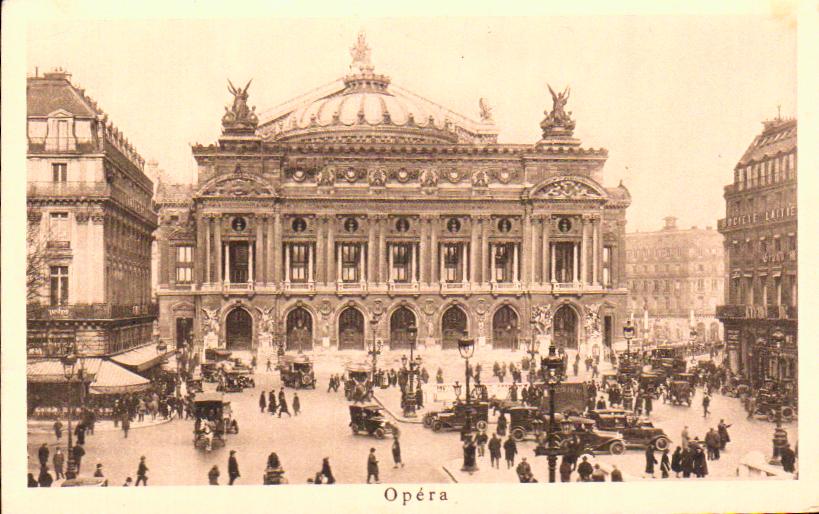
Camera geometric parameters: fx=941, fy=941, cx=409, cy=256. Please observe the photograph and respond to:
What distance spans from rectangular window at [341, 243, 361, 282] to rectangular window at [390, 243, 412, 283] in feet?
4.22

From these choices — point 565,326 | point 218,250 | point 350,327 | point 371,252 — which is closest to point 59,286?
point 218,250

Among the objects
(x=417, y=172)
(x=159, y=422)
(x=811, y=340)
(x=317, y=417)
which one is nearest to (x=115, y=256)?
(x=159, y=422)

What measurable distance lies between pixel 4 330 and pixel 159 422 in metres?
4.51

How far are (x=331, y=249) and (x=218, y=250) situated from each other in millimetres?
3983

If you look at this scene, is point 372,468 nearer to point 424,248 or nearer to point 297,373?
point 297,373

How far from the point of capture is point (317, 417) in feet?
76.5


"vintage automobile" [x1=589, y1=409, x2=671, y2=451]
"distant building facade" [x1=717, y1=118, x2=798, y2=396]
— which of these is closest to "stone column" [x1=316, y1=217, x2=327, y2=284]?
"vintage automobile" [x1=589, y1=409, x2=671, y2=451]

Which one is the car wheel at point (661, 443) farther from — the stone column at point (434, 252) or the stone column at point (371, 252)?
the stone column at point (371, 252)

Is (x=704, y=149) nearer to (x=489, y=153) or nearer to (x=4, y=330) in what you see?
(x=489, y=153)

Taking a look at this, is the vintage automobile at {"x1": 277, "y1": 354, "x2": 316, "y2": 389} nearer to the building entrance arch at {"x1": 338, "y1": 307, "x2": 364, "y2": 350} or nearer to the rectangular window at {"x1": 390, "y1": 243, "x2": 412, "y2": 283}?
the building entrance arch at {"x1": 338, "y1": 307, "x2": 364, "y2": 350}

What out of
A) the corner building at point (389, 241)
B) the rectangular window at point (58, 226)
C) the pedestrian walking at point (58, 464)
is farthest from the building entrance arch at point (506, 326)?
the pedestrian walking at point (58, 464)

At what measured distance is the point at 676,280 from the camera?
27.4 metres

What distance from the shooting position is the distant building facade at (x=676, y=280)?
83.1 ft

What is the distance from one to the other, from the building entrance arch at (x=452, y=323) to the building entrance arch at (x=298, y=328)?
4.74 meters
